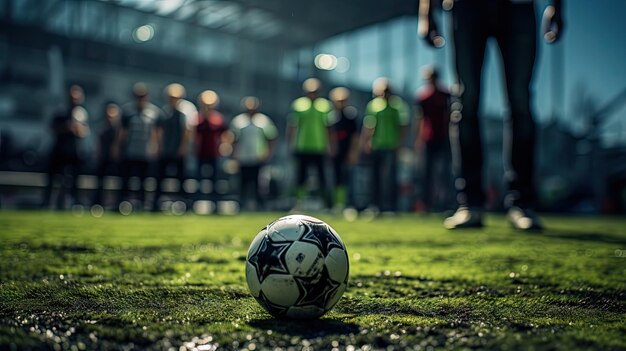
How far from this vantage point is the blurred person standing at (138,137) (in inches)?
308

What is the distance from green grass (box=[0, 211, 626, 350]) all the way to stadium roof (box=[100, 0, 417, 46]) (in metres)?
19.7

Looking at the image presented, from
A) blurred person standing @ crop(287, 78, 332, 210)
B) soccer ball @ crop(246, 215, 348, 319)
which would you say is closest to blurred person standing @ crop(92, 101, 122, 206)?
blurred person standing @ crop(287, 78, 332, 210)

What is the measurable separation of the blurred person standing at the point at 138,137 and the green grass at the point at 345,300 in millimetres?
4589

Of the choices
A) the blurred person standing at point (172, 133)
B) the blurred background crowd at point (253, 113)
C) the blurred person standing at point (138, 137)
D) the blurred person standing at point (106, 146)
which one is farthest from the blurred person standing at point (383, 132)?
the blurred person standing at point (106, 146)

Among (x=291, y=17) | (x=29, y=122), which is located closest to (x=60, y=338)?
(x=29, y=122)

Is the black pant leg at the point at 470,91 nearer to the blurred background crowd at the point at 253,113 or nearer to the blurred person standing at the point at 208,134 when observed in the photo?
the blurred background crowd at the point at 253,113

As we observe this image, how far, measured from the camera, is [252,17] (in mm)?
24656

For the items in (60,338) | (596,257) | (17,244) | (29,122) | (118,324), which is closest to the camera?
(60,338)

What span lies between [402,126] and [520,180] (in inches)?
150

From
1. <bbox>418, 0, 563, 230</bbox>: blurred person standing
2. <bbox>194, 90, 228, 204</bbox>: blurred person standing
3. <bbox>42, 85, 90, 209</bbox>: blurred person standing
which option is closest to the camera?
<bbox>418, 0, 563, 230</bbox>: blurred person standing

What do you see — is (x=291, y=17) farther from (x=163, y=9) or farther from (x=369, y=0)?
(x=163, y=9)

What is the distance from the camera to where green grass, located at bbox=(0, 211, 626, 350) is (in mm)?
1247

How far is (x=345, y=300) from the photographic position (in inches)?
70.4

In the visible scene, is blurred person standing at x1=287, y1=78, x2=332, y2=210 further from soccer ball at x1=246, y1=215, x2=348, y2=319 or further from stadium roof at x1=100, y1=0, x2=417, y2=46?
stadium roof at x1=100, y1=0, x2=417, y2=46
